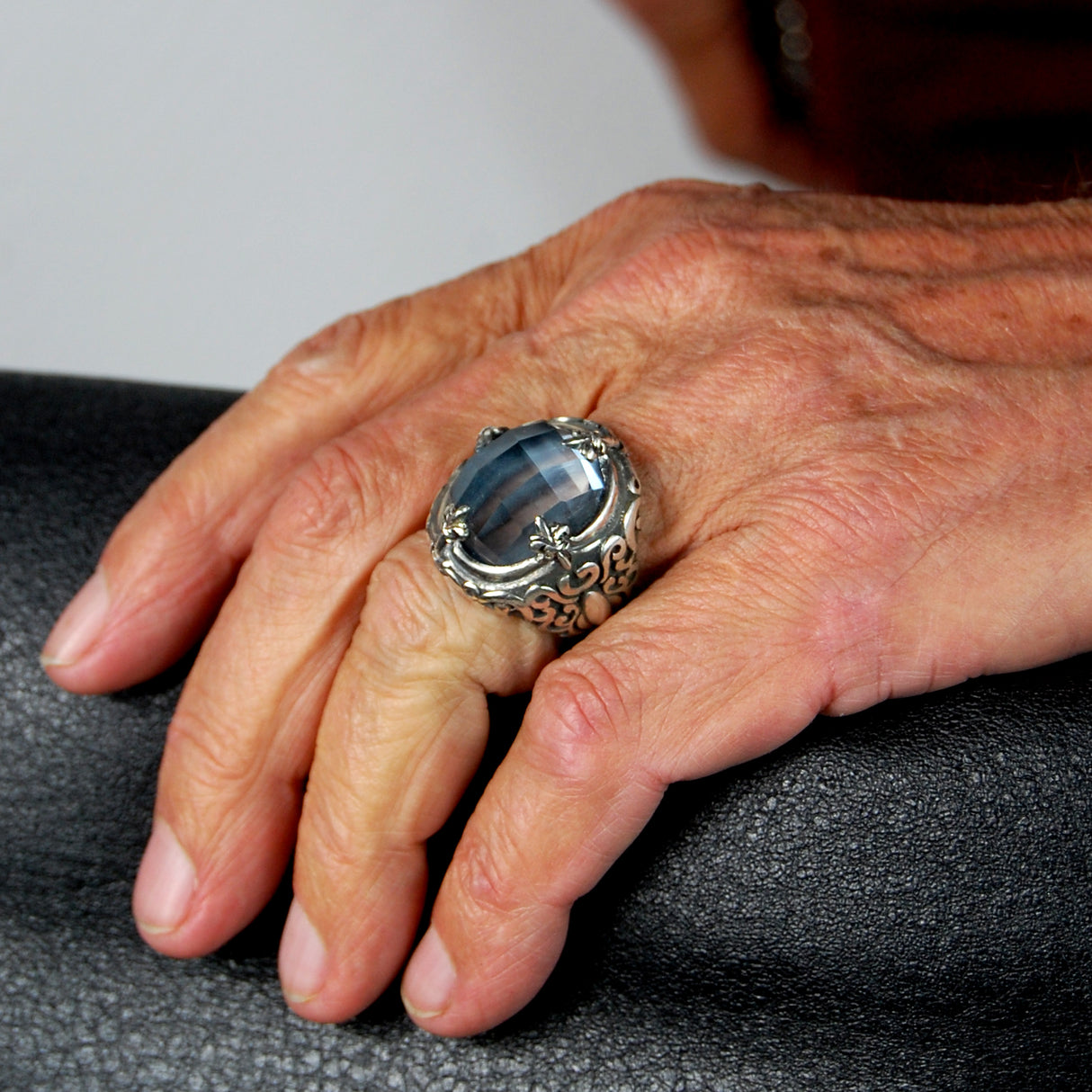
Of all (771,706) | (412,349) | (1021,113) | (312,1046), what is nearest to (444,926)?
(312,1046)

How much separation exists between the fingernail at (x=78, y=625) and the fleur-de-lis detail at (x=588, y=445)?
374 millimetres

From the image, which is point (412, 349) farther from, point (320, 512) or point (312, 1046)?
point (312, 1046)

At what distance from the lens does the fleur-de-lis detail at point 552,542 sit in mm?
727

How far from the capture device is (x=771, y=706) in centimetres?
73

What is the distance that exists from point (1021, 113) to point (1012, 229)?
2.18ft

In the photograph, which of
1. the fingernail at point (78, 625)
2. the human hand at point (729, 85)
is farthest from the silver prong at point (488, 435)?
the human hand at point (729, 85)

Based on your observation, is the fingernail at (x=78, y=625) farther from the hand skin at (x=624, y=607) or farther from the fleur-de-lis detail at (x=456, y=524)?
the fleur-de-lis detail at (x=456, y=524)

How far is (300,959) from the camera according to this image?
76 cm

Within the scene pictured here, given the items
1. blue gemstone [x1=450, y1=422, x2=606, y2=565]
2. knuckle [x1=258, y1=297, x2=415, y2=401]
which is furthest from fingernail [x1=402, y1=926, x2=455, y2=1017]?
knuckle [x1=258, y1=297, x2=415, y2=401]

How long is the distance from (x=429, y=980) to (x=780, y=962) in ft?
0.73

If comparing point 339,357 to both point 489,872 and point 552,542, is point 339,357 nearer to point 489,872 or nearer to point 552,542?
point 552,542

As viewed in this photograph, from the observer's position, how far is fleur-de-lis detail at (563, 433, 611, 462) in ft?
2.47

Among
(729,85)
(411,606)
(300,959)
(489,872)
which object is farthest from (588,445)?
(729,85)

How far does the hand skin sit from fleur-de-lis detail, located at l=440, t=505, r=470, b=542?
0.17ft
